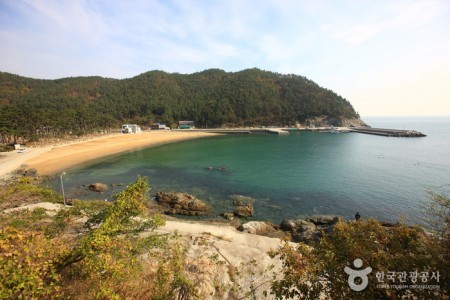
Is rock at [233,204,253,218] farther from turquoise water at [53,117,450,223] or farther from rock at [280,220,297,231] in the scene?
rock at [280,220,297,231]

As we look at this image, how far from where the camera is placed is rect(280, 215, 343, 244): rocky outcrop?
24.7 meters

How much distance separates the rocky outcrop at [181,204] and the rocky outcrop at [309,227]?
38.2 ft

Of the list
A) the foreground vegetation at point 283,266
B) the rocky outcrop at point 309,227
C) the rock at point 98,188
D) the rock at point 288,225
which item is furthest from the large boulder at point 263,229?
the rock at point 98,188

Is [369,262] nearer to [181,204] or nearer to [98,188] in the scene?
[181,204]

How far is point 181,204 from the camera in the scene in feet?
112

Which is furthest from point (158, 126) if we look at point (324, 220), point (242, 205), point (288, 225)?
point (324, 220)

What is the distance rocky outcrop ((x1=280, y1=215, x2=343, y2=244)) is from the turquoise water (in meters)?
2.79

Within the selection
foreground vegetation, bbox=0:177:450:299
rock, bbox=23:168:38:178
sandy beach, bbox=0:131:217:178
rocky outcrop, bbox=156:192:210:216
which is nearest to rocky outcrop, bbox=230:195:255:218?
rocky outcrop, bbox=156:192:210:216

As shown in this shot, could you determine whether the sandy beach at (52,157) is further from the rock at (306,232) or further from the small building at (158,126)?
the small building at (158,126)

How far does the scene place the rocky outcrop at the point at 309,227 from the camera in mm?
24672

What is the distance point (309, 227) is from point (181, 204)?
1802cm

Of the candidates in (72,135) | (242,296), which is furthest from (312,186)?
(72,135)

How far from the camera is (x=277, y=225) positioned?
28.2 metres

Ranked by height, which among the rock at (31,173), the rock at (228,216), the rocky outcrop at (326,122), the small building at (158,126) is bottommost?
the rock at (228,216)
